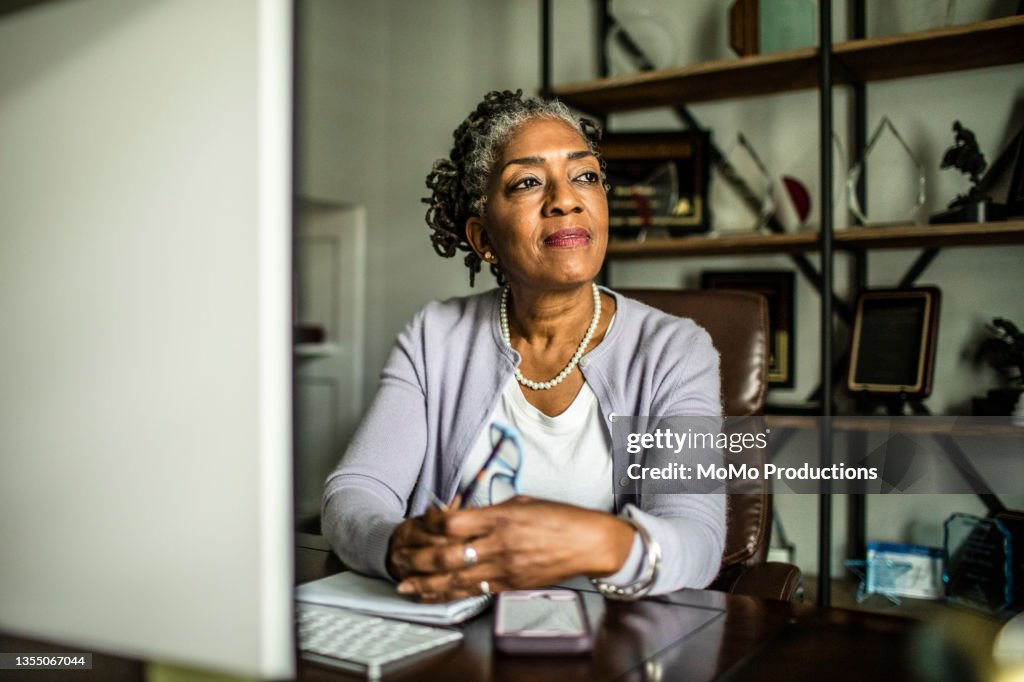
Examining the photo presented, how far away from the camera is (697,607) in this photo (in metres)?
0.87

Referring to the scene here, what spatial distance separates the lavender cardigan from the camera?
4.16 ft

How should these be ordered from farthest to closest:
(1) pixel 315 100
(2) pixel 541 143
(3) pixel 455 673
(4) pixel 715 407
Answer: (1) pixel 315 100
(2) pixel 541 143
(4) pixel 715 407
(3) pixel 455 673

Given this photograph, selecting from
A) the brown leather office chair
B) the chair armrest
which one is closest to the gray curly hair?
the brown leather office chair

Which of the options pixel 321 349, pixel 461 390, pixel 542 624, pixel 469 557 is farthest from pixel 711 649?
pixel 321 349

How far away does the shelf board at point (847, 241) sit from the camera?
2141mm

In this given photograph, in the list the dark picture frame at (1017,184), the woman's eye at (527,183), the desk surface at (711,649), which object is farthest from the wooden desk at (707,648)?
the dark picture frame at (1017,184)

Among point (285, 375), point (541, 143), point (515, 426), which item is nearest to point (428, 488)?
point (515, 426)

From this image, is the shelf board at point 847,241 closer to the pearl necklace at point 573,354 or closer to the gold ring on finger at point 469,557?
the pearl necklace at point 573,354

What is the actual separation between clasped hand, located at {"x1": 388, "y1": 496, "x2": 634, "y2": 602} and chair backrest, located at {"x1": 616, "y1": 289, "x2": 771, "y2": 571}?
1.92 feet

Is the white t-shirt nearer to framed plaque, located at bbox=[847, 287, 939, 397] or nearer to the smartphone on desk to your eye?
the smartphone on desk

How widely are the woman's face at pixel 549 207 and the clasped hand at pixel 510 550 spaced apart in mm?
621

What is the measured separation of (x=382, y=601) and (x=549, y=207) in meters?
0.79

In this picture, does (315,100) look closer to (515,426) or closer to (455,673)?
(515,426)

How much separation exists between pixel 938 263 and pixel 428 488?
181cm
